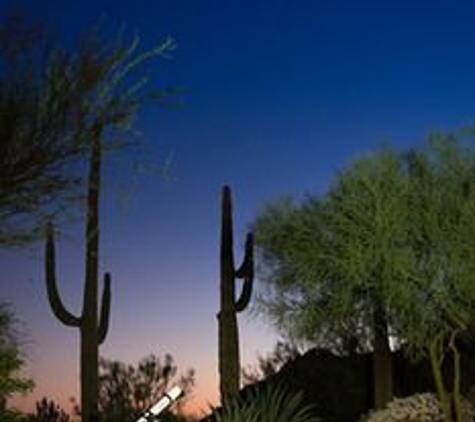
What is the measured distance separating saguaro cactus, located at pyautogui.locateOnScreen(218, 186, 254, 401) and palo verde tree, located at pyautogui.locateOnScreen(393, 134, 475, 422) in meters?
3.14

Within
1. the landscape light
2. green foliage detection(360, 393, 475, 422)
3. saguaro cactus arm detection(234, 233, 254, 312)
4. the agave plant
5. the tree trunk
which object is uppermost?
saguaro cactus arm detection(234, 233, 254, 312)

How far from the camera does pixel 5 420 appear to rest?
50.3 ft

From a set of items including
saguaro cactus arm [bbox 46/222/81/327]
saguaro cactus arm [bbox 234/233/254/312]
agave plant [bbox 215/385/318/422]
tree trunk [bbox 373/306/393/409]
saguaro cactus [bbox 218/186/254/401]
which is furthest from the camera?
tree trunk [bbox 373/306/393/409]

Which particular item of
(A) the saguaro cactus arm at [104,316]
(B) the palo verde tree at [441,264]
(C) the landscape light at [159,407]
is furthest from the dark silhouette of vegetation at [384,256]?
(C) the landscape light at [159,407]

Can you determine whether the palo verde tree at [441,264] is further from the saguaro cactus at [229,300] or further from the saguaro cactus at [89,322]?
the saguaro cactus at [89,322]

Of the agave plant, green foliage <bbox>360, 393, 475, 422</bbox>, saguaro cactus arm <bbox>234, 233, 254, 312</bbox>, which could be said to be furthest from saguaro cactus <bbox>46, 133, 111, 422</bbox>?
green foliage <bbox>360, 393, 475, 422</bbox>

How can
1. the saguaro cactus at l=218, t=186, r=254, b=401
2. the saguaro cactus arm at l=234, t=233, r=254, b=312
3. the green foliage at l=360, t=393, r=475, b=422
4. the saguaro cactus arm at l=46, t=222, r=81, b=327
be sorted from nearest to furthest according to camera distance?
the saguaro cactus arm at l=46, t=222, r=81, b=327, the green foliage at l=360, t=393, r=475, b=422, the saguaro cactus at l=218, t=186, r=254, b=401, the saguaro cactus arm at l=234, t=233, r=254, b=312

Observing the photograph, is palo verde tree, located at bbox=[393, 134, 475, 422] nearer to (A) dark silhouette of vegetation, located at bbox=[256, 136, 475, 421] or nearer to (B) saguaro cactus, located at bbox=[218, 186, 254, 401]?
(A) dark silhouette of vegetation, located at bbox=[256, 136, 475, 421]

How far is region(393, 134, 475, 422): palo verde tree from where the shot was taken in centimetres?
2159

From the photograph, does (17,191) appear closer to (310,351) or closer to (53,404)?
(53,404)

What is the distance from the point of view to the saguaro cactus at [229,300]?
22.7 m

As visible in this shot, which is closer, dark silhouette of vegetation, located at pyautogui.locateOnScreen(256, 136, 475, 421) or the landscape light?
the landscape light

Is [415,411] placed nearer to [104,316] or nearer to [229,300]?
[229,300]

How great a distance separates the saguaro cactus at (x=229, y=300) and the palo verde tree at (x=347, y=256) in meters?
0.59
